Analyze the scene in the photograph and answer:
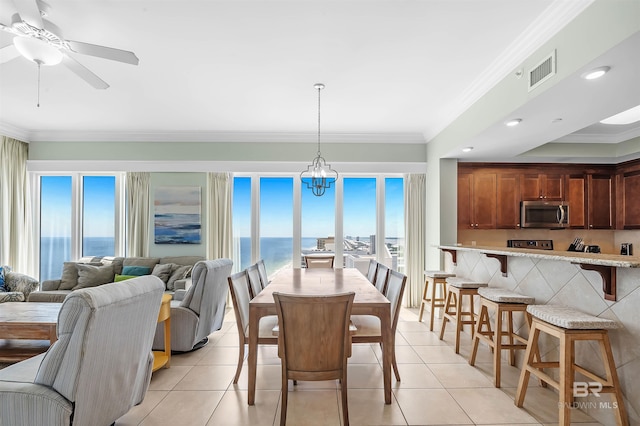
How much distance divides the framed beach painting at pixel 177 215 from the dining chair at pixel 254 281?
2.23 metres

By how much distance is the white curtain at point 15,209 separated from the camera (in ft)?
16.3

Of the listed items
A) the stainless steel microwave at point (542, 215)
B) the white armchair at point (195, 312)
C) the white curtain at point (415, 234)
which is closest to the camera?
the white armchair at point (195, 312)

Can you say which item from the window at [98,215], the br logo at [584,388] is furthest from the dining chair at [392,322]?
the window at [98,215]

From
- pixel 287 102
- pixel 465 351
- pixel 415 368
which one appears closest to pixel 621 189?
pixel 465 351

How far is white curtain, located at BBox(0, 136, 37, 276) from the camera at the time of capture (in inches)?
196

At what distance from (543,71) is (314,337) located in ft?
8.09

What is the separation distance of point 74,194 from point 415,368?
18.5 ft

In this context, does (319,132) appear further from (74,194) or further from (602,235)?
(602,235)

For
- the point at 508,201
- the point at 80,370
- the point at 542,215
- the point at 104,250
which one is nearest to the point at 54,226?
the point at 104,250

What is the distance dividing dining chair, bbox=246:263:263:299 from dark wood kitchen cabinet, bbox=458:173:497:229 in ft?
10.4

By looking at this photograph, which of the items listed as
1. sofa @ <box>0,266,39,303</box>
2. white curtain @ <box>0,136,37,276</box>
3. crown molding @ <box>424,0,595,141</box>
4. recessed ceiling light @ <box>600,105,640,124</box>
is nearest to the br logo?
crown molding @ <box>424,0,595,141</box>

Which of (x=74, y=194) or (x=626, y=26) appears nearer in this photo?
(x=626, y=26)

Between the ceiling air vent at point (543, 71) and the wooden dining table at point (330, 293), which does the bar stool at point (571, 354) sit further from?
the ceiling air vent at point (543, 71)

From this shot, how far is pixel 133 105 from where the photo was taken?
13.7 feet
